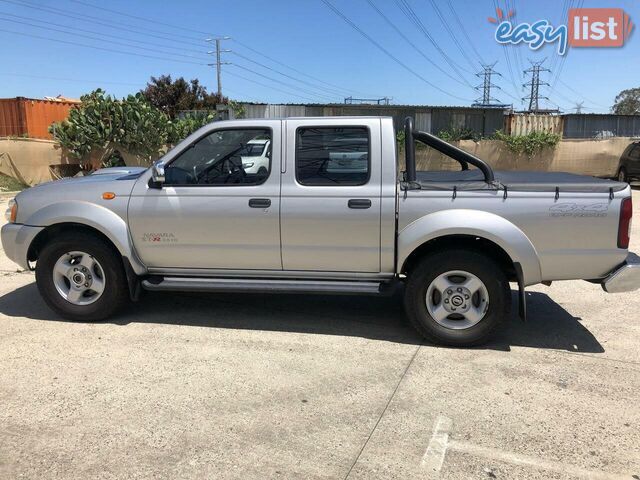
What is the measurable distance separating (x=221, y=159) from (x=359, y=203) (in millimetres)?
1343

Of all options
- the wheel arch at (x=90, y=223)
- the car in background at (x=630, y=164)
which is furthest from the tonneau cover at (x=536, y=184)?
the car in background at (x=630, y=164)

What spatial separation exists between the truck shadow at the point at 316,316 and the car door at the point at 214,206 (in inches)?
24.8

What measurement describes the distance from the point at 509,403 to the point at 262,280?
89.5 inches

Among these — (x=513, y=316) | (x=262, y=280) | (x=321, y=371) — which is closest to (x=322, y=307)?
(x=262, y=280)

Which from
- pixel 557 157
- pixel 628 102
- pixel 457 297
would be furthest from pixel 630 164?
pixel 628 102

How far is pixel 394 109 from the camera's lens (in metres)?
26.3

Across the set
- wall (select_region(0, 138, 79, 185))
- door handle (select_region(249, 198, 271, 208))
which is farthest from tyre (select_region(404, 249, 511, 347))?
wall (select_region(0, 138, 79, 185))

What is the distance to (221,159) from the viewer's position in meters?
4.96

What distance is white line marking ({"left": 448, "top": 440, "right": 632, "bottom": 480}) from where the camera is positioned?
2.94 m

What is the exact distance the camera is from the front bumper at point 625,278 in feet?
14.1

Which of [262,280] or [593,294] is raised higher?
[262,280]

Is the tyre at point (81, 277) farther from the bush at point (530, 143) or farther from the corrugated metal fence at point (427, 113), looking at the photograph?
the corrugated metal fence at point (427, 113)

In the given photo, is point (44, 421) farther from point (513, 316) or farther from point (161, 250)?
point (513, 316)

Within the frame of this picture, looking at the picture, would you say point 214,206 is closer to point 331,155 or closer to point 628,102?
point 331,155
